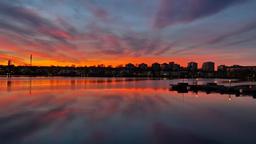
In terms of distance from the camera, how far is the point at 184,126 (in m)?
26.7

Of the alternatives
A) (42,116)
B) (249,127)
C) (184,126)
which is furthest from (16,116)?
(249,127)

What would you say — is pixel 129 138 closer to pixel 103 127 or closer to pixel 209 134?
pixel 103 127

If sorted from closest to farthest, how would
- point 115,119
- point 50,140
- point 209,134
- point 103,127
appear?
point 50,140 → point 209,134 → point 103,127 → point 115,119

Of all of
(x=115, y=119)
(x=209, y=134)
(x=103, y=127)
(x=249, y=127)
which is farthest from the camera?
(x=115, y=119)

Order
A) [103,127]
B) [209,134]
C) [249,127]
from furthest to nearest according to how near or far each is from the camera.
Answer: [249,127] → [103,127] → [209,134]

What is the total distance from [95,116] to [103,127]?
660 cm

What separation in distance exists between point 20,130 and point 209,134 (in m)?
14.7

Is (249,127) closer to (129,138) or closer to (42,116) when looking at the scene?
(129,138)

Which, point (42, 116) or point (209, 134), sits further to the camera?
point (42, 116)

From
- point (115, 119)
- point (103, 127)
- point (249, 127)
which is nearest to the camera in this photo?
point (103, 127)

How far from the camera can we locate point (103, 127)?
25.2m

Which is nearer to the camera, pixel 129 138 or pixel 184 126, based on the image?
pixel 129 138

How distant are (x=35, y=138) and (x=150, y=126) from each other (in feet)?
33.5

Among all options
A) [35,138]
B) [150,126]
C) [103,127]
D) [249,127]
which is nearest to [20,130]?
[35,138]
